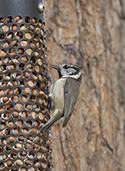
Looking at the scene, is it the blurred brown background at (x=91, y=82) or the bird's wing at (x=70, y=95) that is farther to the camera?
the blurred brown background at (x=91, y=82)

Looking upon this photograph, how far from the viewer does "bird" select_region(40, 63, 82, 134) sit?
2.46m

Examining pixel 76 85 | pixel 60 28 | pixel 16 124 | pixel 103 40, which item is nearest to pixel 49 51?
pixel 60 28

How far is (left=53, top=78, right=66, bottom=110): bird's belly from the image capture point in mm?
2480

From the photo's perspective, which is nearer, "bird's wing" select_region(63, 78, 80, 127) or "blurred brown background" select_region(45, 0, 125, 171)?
"bird's wing" select_region(63, 78, 80, 127)

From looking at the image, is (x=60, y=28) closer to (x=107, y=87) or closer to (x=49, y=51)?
(x=49, y=51)

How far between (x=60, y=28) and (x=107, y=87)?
30.7 inches

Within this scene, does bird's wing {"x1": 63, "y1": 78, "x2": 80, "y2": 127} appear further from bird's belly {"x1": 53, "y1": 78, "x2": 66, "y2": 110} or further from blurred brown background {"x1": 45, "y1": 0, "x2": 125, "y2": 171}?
blurred brown background {"x1": 45, "y1": 0, "x2": 125, "y2": 171}

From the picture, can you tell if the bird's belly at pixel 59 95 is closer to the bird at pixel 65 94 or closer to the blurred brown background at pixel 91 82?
the bird at pixel 65 94

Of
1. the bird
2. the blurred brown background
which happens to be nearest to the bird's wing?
the bird

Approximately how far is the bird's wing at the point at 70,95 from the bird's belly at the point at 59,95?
0.02 metres

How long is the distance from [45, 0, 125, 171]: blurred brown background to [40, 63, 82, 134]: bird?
808mm

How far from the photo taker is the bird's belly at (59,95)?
2480 millimetres

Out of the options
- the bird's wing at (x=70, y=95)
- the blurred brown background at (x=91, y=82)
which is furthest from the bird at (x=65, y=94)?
the blurred brown background at (x=91, y=82)

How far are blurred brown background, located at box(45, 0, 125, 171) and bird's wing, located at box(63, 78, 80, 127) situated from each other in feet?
2.80
